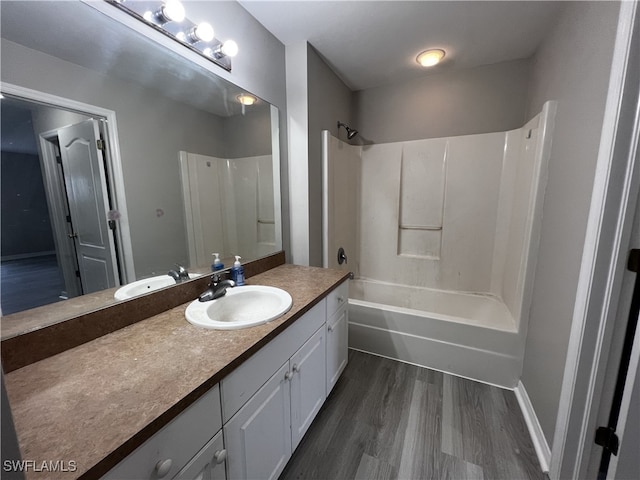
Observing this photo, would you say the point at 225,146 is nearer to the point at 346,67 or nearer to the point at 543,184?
the point at 346,67

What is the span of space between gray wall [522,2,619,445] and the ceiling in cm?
21

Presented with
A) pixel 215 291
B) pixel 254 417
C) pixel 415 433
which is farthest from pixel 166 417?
pixel 415 433

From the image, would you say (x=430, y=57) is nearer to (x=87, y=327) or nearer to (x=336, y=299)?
(x=336, y=299)

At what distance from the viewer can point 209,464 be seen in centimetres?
73

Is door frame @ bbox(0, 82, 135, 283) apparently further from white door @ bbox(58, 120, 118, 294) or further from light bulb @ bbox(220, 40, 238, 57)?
light bulb @ bbox(220, 40, 238, 57)

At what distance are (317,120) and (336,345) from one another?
5.29ft

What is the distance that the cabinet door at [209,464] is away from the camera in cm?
Answer: 66

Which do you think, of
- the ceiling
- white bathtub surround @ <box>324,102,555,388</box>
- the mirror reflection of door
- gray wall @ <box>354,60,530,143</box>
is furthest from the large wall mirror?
gray wall @ <box>354,60,530,143</box>

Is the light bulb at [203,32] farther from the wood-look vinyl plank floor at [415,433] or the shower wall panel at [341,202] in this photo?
the wood-look vinyl plank floor at [415,433]

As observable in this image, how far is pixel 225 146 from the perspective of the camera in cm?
145

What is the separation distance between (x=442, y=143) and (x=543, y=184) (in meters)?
1.00

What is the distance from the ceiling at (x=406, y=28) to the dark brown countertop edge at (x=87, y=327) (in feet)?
5.23

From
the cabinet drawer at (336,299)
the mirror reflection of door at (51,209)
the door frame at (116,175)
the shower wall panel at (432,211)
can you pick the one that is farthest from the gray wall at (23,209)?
the shower wall panel at (432,211)

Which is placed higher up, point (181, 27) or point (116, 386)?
point (181, 27)
